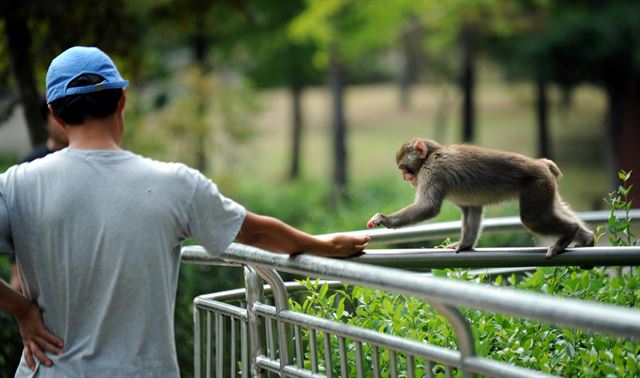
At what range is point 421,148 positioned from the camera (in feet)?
17.1

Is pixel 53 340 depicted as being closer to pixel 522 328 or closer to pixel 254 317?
pixel 254 317

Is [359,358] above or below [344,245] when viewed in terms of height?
below

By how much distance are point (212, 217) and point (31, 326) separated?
25.2 inches

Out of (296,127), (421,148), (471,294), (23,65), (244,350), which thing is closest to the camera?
(471,294)

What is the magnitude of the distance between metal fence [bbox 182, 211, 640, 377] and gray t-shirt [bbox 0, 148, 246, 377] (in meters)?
0.52

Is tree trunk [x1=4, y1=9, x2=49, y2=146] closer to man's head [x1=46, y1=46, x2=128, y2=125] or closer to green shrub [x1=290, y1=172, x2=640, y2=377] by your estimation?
green shrub [x1=290, y1=172, x2=640, y2=377]

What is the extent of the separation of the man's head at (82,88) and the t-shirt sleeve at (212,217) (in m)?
0.37

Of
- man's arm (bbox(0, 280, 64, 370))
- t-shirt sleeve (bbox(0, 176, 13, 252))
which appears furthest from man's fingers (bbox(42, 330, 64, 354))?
t-shirt sleeve (bbox(0, 176, 13, 252))

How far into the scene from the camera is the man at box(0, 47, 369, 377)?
311 cm

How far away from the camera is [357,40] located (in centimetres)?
2589

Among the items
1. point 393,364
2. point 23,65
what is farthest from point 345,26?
point 393,364

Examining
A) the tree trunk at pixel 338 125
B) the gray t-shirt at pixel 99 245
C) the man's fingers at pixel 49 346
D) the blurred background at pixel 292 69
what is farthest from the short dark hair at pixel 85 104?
the tree trunk at pixel 338 125

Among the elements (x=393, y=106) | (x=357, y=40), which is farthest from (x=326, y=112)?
(x=357, y=40)

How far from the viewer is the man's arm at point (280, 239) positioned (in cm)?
339
